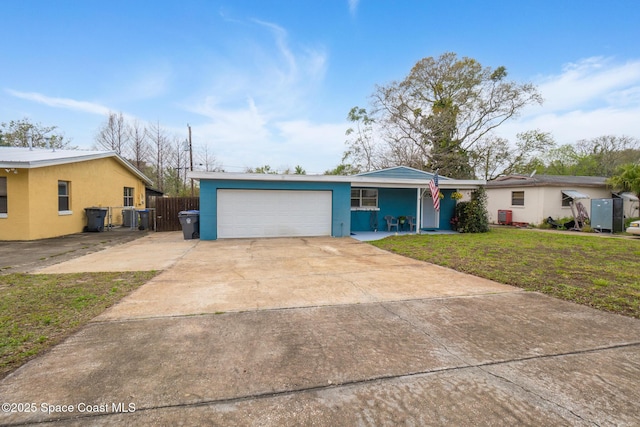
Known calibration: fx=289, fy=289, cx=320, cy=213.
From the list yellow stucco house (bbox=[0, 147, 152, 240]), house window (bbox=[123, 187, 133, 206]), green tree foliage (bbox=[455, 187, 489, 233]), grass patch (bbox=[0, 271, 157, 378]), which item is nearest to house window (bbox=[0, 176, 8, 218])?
yellow stucco house (bbox=[0, 147, 152, 240])

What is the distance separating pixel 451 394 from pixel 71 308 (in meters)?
4.55

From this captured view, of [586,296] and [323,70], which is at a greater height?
[323,70]

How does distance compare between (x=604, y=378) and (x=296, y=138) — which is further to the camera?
(x=296, y=138)

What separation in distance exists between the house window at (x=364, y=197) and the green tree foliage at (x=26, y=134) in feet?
88.3

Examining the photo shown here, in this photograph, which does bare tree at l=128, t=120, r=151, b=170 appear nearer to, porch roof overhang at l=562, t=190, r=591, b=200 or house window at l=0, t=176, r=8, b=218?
house window at l=0, t=176, r=8, b=218

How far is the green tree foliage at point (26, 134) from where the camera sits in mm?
24531

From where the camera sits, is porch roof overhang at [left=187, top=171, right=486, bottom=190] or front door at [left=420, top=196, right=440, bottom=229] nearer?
porch roof overhang at [left=187, top=171, right=486, bottom=190]

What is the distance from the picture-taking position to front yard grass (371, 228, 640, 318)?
14.9ft

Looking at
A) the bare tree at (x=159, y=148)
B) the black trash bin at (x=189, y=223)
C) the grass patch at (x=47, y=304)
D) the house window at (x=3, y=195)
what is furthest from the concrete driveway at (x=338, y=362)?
the bare tree at (x=159, y=148)

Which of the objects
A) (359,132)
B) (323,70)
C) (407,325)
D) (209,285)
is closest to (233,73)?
(323,70)

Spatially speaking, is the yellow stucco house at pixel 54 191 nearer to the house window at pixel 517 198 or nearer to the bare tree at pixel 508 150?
the house window at pixel 517 198

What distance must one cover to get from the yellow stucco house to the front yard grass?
1214 centimetres

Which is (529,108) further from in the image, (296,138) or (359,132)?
(296,138)

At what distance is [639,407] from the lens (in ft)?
6.50
